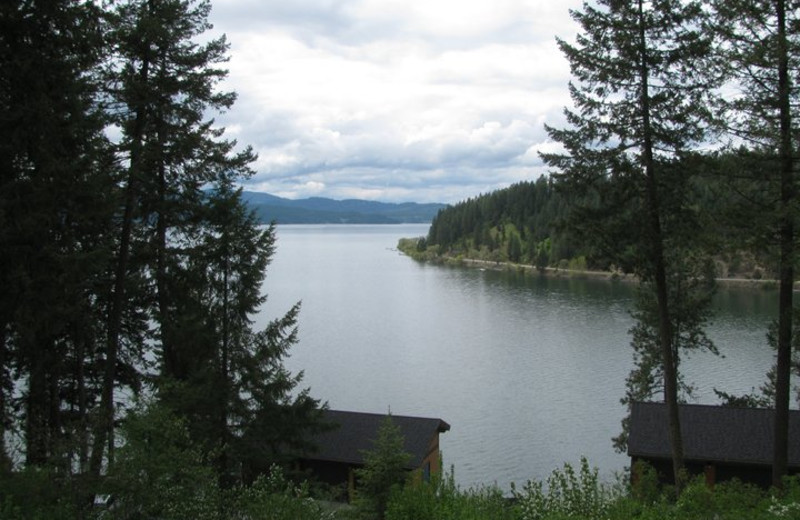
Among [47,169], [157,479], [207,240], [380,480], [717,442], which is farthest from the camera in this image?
[717,442]

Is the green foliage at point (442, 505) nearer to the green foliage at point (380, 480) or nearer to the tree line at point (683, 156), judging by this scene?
the green foliage at point (380, 480)

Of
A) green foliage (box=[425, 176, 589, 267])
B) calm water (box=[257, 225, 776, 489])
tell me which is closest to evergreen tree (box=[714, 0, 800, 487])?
calm water (box=[257, 225, 776, 489])

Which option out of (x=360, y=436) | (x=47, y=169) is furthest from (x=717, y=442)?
(x=47, y=169)

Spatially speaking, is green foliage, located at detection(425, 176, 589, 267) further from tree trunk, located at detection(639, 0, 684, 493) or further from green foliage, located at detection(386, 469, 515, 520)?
green foliage, located at detection(386, 469, 515, 520)

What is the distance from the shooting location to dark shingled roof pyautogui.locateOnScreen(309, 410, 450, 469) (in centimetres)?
2094

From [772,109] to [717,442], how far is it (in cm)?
1190

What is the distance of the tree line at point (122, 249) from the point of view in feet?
35.6

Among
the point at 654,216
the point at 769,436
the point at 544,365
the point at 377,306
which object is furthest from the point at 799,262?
the point at 377,306

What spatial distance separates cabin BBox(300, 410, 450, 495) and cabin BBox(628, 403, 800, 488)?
633 cm

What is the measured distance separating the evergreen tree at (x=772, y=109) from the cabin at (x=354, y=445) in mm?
11810

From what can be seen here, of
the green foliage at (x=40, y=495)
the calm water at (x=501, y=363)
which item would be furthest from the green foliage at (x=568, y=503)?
the calm water at (x=501, y=363)

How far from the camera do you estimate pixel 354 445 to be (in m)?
21.4

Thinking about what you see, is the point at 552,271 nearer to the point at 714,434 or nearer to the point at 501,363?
the point at 501,363

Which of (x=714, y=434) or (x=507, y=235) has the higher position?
(x=507, y=235)
